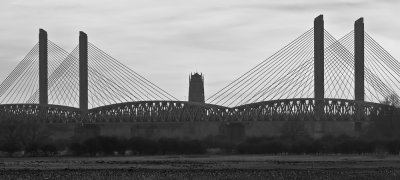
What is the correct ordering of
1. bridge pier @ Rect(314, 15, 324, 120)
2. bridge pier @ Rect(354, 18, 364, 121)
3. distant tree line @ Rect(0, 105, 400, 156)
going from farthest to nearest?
bridge pier @ Rect(314, 15, 324, 120), bridge pier @ Rect(354, 18, 364, 121), distant tree line @ Rect(0, 105, 400, 156)

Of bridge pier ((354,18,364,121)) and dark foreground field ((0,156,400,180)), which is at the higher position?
bridge pier ((354,18,364,121))

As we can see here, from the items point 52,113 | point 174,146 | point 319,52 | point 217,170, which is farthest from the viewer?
point 52,113

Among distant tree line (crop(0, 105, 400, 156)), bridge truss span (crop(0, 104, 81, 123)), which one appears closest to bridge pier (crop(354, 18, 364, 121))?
distant tree line (crop(0, 105, 400, 156))

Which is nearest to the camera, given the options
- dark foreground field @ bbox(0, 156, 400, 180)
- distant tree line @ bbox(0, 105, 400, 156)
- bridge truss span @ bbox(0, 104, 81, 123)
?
dark foreground field @ bbox(0, 156, 400, 180)

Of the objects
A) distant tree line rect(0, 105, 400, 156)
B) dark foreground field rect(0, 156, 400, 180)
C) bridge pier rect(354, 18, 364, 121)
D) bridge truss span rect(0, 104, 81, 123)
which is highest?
bridge pier rect(354, 18, 364, 121)

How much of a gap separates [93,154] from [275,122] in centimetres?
8036

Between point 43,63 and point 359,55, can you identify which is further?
point 43,63

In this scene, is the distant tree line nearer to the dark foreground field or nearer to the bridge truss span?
the dark foreground field

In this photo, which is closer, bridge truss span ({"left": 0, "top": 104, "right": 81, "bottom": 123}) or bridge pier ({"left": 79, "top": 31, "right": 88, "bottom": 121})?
bridge pier ({"left": 79, "top": 31, "right": 88, "bottom": 121})

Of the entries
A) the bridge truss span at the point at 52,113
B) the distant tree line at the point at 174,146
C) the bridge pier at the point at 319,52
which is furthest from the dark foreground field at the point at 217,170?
the bridge truss span at the point at 52,113


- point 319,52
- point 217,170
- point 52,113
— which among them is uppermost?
point 319,52

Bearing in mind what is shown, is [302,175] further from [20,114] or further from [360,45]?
[20,114]

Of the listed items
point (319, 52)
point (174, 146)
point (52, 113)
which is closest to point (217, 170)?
point (174, 146)

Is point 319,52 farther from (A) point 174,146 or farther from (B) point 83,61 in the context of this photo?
(B) point 83,61
